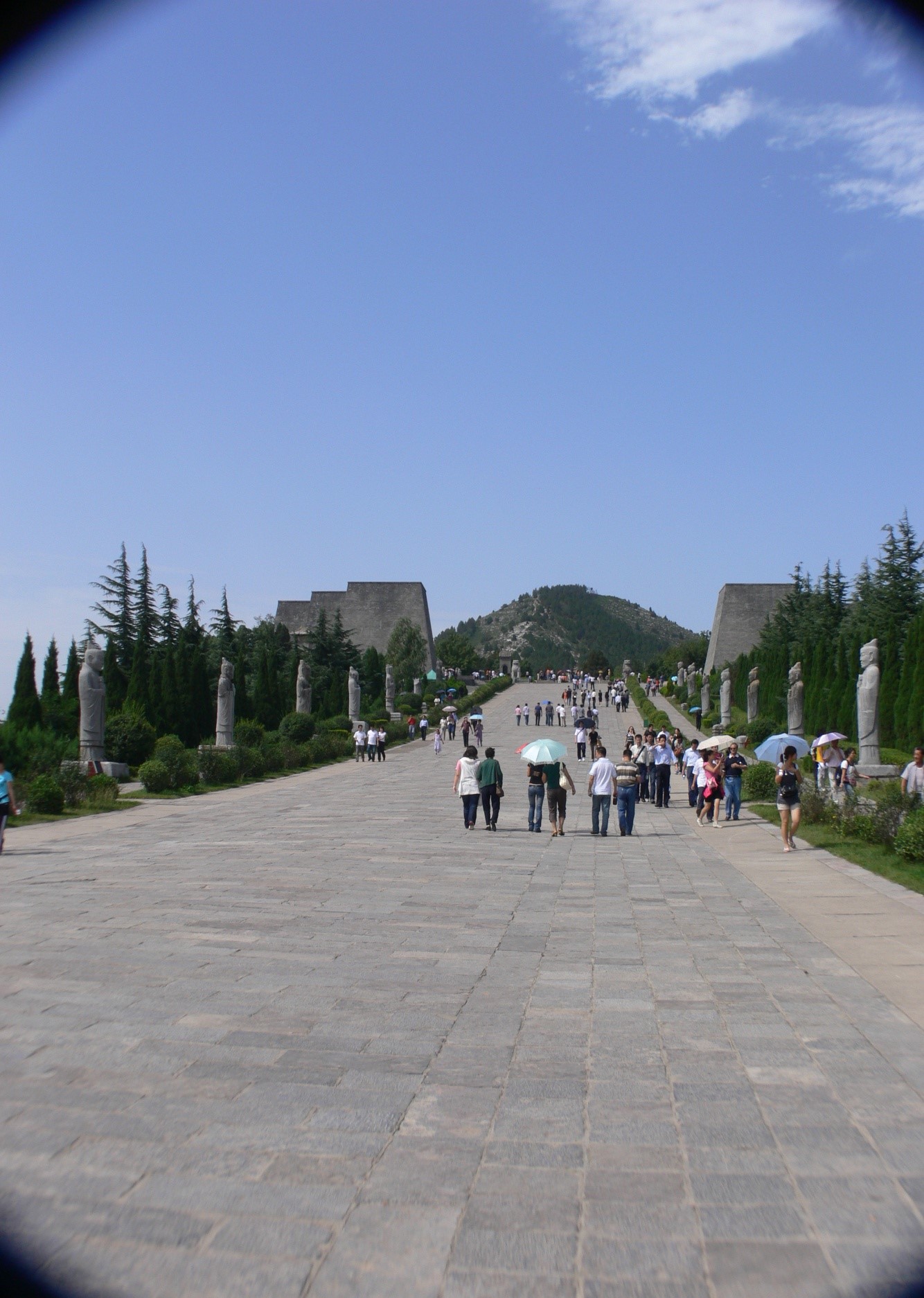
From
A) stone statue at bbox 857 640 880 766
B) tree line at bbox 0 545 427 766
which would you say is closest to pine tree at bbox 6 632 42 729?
tree line at bbox 0 545 427 766

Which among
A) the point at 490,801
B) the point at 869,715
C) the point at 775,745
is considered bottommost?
the point at 490,801

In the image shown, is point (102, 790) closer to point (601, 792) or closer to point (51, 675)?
point (601, 792)

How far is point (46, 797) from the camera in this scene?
729 inches

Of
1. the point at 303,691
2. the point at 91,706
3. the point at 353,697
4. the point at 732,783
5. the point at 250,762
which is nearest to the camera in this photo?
the point at 732,783

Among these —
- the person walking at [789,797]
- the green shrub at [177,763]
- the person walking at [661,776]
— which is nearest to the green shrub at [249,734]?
the green shrub at [177,763]

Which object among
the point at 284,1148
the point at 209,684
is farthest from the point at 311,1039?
the point at 209,684

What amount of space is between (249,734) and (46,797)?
50.2ft

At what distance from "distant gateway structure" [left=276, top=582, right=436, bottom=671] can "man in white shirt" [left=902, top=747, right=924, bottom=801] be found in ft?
Answer: 260

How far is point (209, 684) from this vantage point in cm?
5106

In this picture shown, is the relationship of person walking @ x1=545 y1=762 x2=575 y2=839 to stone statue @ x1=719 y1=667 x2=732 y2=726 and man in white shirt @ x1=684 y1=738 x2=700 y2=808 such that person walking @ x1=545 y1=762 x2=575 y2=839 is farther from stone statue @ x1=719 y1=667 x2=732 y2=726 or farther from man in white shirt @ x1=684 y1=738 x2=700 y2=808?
stone statue @ x1=719 y1=667 x2=732 y2=726

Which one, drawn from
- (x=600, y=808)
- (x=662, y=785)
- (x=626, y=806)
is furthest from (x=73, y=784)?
(x=662, y=785)

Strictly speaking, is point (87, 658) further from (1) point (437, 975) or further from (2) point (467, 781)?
(1) point (437, 975)

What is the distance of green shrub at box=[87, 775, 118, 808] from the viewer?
795 inches

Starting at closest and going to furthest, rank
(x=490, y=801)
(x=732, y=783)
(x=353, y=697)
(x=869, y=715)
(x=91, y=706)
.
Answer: (x=490, y=801) → (x=732, y=783) → (x=869, y=715) → (x=91, y=706) → (x=353, y=697)
